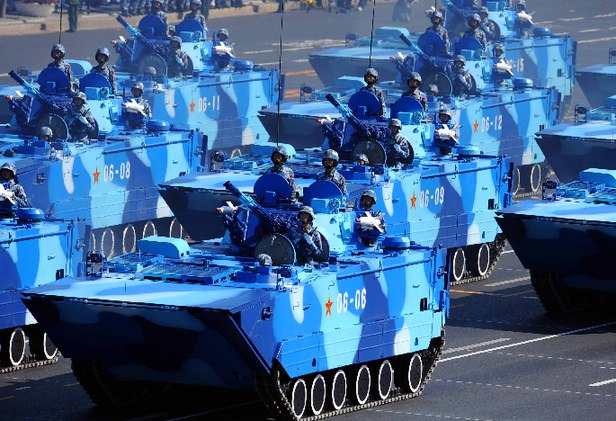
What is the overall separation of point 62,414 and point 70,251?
673cm

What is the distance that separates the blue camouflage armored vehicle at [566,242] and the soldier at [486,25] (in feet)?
81.9

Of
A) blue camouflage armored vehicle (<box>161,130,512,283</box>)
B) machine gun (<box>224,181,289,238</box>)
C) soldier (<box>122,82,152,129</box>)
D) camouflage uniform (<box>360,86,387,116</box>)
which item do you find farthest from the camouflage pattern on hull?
machine gun (<box>224,181,289,238</box>)

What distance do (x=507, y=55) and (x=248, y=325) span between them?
4143 cm

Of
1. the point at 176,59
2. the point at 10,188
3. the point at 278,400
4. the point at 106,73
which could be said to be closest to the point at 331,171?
the point at 10,188

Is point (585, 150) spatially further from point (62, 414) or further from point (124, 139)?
point (62, 414)

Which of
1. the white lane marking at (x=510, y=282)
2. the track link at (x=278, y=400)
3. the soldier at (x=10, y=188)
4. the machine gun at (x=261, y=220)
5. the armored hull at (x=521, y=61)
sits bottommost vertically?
the white lane marking at (x=510, y=282)

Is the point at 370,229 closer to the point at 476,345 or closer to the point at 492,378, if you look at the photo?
the point at 492,378

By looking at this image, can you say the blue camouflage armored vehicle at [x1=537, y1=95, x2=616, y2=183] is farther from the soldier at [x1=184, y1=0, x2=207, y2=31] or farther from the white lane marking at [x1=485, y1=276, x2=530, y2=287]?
the soldier at [x1=184, y1=0, x2=207, y2=31]

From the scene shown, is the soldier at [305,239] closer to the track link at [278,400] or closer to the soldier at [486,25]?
the track link at [278,400]

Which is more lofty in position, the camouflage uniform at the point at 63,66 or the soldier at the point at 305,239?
the camouflage uniform at the point at 63,66

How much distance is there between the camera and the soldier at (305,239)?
3747 centimetres

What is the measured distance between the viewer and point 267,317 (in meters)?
34.7

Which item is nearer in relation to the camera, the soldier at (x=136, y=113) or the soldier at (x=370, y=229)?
the soldier at (x=370, y=229)

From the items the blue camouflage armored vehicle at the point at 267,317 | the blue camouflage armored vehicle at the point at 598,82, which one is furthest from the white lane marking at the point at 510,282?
the blue camouflage armored vehicle at the point at 598,82
